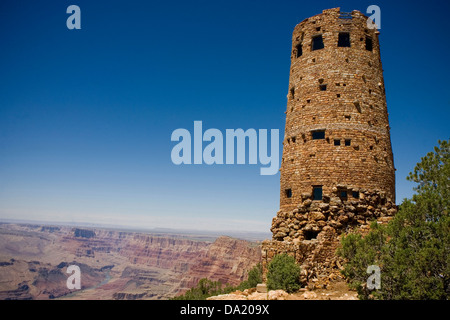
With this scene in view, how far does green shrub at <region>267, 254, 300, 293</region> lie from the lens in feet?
69.5

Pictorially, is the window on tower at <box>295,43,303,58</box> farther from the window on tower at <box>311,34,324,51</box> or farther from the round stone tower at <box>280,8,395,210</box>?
the window on tower at <box>311,34,324,51</box>

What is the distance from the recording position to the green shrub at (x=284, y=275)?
21.2 m

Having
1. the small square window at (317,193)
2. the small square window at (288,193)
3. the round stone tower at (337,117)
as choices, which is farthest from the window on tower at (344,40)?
the small square window at (288,193)

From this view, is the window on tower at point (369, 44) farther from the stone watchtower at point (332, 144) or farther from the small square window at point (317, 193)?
the small square window at point (317, 193)

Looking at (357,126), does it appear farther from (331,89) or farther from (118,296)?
(118,296)

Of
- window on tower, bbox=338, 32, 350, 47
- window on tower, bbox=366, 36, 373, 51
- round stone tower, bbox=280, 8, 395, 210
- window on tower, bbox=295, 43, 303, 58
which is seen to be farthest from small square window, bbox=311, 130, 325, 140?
window on tower, bbox=366, 36, 373, 51

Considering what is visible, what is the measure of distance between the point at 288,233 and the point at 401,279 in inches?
404

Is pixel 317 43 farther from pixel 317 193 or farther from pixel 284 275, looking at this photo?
pixel 284 275

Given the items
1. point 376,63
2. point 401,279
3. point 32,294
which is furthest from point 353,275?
point 32,294

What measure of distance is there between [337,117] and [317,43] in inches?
257

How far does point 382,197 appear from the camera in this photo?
25641 millimetres

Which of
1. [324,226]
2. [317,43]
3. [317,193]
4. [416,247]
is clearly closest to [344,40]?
[317,43]
